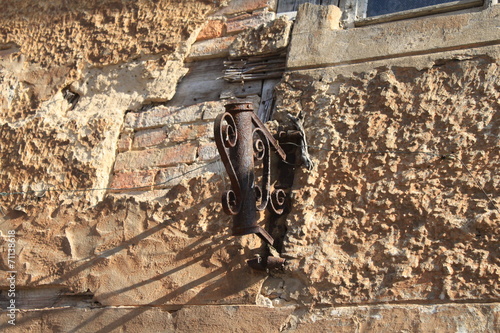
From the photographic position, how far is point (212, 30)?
4.67 metres

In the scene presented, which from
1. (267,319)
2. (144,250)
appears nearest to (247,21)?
(144,250)

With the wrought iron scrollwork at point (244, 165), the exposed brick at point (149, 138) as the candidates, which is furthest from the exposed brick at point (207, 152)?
the wrought iron scrollwork at point (244, 165)

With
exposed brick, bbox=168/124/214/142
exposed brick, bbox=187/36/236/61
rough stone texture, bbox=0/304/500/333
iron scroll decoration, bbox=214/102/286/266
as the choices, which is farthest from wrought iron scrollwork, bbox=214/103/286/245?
exposed brick, bbox=187/36/236/61

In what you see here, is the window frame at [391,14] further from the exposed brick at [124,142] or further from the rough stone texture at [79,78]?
the exposed brick at [124,142]

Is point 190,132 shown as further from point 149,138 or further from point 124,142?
Answer: point 124,142

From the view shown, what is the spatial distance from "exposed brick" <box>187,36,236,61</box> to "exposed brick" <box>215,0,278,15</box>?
19 cm

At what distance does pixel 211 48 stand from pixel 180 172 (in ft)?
2.68

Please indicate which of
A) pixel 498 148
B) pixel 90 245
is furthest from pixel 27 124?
pixel 498 148

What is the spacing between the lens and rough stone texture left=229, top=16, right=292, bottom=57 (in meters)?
4.36

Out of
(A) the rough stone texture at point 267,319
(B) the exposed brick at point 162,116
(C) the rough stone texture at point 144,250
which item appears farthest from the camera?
(B) the exposed brick at point 162,116

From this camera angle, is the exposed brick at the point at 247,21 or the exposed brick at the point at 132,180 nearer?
the exposed brick at the point at 132,180

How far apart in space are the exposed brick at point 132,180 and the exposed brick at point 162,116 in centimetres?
30

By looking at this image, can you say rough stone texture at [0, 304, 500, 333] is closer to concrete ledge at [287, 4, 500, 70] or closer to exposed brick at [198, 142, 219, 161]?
exposed brick at [198, 142, 219, 161]

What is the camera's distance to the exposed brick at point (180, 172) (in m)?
4.17
